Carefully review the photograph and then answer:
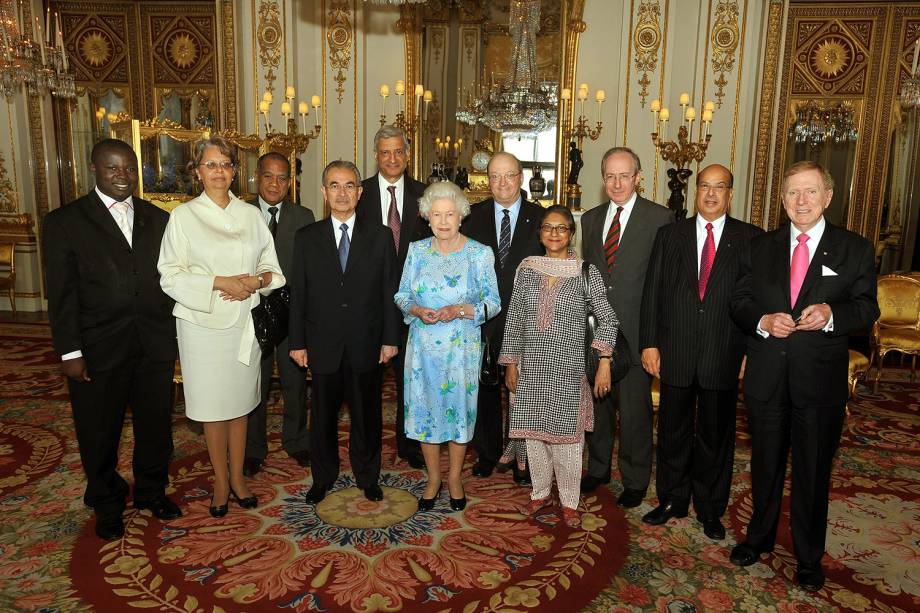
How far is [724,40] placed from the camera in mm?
7496

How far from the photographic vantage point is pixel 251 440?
404 centimetres

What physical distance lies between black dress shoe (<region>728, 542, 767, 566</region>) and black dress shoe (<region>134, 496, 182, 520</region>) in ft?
9.33

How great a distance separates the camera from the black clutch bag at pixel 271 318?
332cm

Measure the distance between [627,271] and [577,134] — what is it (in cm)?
428

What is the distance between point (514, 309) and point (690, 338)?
894 mm

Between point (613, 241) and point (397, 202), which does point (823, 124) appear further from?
point (397, 202)

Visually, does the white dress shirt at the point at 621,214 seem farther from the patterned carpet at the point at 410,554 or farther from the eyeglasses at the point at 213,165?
the eyeglasses at the point at 213,165

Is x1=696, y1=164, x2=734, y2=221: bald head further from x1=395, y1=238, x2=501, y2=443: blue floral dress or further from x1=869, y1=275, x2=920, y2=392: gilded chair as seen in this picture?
x1=869, y1=275, x2=920, y2=392: gilded chair

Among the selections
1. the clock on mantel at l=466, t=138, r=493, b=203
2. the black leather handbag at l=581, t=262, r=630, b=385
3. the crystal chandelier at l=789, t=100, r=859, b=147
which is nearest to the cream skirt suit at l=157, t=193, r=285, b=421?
the black leather handbag at l=581, t=262, r=630, b=385

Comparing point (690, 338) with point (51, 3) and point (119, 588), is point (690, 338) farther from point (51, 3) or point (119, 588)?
point (51, 3)

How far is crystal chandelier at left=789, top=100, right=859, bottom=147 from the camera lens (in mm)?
A: 9344

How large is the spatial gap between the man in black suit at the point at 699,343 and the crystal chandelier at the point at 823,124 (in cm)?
754

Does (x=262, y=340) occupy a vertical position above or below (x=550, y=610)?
above

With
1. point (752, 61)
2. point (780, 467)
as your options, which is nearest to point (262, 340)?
point (780, 467)
